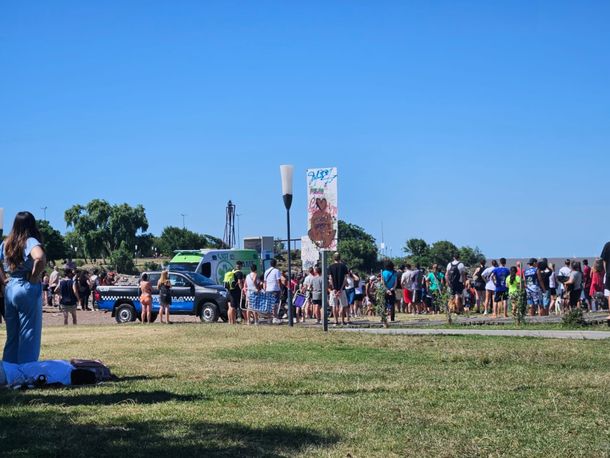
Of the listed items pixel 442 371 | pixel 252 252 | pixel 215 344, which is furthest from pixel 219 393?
pixel 252 252

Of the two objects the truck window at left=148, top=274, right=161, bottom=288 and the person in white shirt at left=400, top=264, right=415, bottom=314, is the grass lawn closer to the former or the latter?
the truck window at left=148, top=274, right=161, bottom=288

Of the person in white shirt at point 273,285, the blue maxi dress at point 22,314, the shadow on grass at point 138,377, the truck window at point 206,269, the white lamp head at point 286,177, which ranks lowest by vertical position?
the shadow on grass at point 138,377

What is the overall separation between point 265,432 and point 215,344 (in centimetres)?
893

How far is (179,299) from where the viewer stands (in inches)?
1111

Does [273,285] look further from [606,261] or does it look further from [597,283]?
[606,261]

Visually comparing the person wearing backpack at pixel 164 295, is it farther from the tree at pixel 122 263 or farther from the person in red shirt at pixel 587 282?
the tree at pixel 122 263

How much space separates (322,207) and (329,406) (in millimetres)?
12118

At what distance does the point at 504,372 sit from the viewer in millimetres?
10359

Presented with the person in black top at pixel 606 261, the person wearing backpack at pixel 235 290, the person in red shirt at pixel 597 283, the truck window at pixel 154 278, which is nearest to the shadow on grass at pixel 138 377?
the person in black top at pixel 606 261

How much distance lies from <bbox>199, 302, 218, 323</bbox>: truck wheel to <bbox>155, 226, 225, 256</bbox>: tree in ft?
294

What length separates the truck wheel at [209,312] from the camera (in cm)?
2784

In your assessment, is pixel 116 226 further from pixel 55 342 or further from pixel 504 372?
pixel 504 372

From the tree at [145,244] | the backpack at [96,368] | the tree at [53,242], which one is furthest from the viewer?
the tree at [145,244]

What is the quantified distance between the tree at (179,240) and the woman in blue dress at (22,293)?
108262 millimetres
